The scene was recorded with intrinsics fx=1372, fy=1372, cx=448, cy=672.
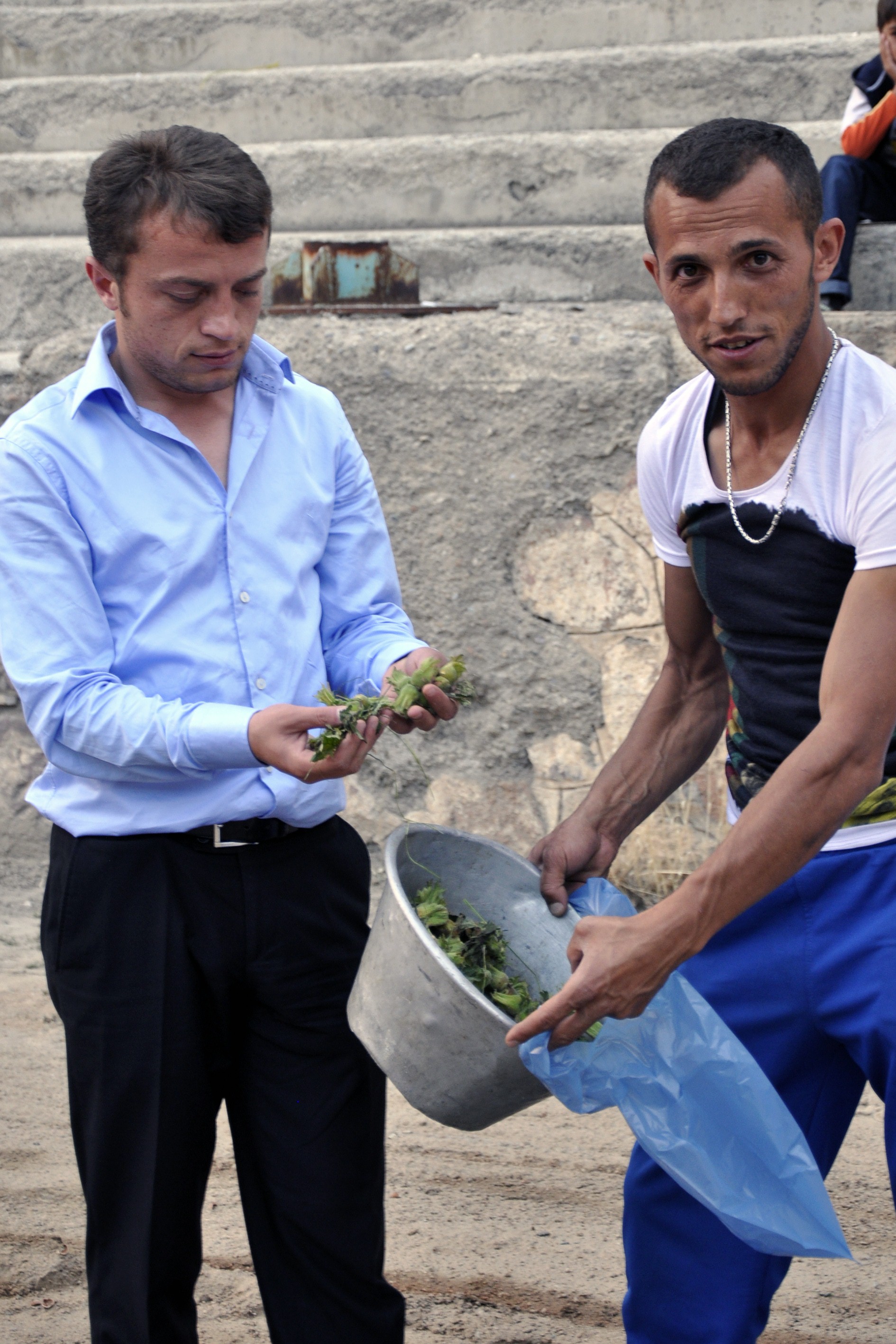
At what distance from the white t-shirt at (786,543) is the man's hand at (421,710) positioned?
41 centimetres

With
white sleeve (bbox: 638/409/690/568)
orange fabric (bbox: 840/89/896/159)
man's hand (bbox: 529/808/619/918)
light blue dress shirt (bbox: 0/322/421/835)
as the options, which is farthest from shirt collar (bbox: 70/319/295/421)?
orange fabric (bbox: 840/89/896/159)

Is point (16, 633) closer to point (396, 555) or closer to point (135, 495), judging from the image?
point (135, 495)

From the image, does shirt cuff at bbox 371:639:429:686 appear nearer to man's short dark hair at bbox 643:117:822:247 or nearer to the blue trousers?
the blue trousers

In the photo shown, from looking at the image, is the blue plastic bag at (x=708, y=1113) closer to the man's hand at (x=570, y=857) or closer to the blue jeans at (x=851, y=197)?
the man's hand at (x=570, y=857)

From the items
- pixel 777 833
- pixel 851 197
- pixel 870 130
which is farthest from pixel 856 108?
pixel 777 833

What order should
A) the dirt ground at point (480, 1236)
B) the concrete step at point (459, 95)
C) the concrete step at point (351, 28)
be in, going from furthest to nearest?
the concrete step at point (351, 28) → the concrete step at point (459, 95) → the dirt ground at point (480, 1236)

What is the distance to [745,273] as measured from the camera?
5.81 feet

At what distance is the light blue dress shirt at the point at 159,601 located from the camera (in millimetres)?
1799

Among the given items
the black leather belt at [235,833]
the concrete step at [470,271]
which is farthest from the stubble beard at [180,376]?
the concrete step at [470,271]

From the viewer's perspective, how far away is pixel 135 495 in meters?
1.87

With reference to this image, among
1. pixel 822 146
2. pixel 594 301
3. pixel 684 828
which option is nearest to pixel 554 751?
pixel 684 828

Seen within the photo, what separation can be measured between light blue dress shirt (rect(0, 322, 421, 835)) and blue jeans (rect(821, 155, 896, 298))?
2384mm

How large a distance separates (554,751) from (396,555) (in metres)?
0.75

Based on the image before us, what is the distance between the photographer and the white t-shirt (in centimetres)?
173
